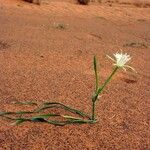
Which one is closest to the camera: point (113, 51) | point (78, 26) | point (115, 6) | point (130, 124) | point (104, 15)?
point (130, 124)

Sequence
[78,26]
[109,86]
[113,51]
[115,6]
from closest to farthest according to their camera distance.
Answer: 1. [109,86]
2. [113,51]
3. [78,26]
4. [115,6]

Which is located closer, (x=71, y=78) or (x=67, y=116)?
(x=67, y=116)

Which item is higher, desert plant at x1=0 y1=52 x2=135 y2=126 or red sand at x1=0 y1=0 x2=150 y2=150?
desert plant at x1=0 y1=52 x2=135 y2=126

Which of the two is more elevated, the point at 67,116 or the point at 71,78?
the point at 67,116

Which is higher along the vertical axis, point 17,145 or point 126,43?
point 17,145

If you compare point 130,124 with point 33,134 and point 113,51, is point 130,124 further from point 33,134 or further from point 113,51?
point 113,51

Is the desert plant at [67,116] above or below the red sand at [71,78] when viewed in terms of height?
above

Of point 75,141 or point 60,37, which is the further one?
point 60,37

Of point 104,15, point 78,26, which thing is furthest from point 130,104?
point 104,15
